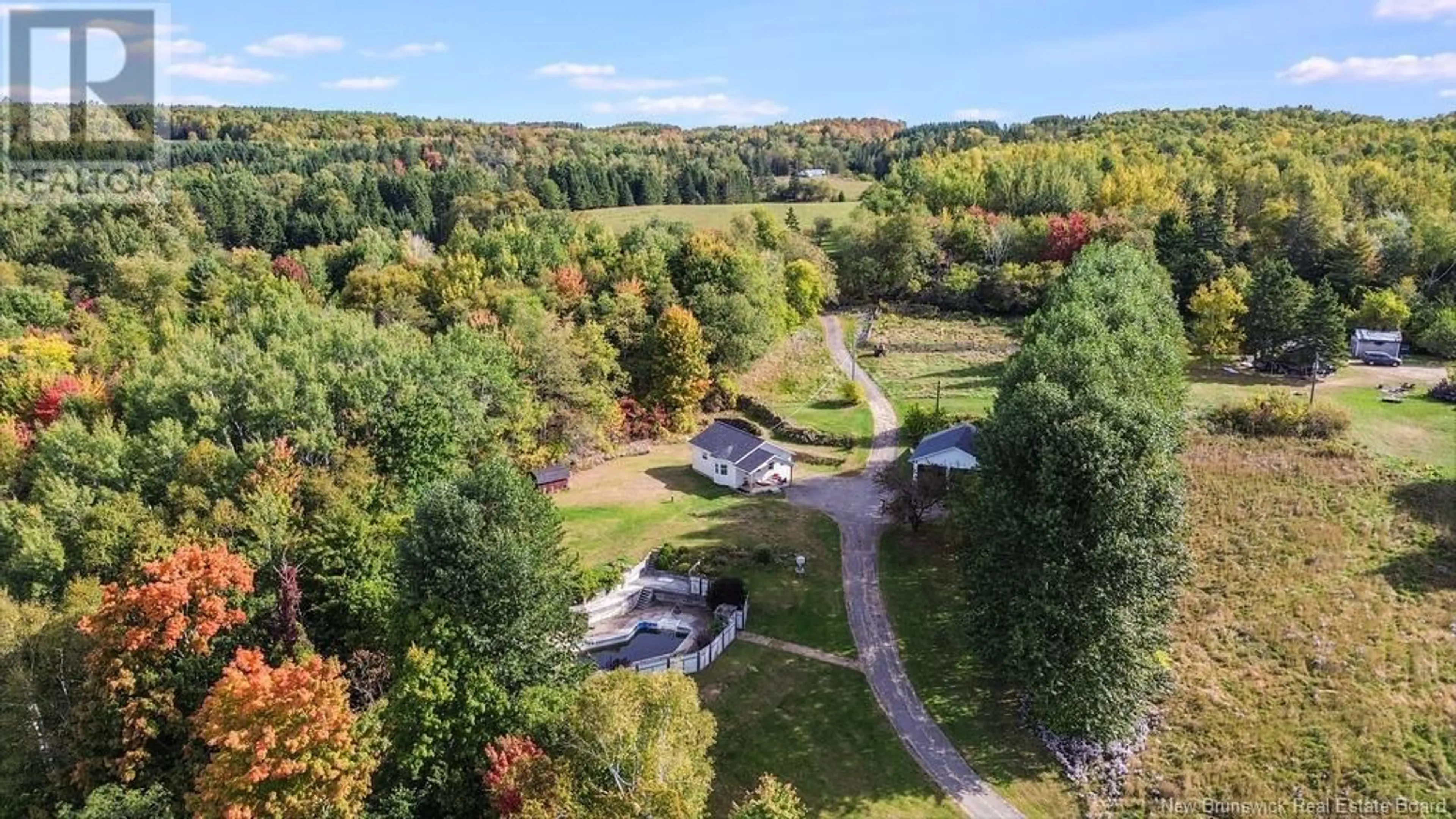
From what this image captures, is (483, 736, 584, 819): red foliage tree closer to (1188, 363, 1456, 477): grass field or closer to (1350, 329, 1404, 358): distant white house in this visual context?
(1188, 363, 1456, 477): grass field

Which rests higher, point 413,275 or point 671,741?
point 413,275

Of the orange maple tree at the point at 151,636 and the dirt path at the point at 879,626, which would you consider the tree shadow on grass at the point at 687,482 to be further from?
the orange maple tree at the point at 151,636

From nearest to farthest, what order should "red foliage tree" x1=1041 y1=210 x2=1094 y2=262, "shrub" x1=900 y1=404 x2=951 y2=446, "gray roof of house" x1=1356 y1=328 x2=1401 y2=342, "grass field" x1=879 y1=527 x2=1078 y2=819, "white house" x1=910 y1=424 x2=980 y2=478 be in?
"grass field" x1=879 y1=527 x2=1078 y2=819 → "white house" x1=910 y1=424 x2=980 y2=478 → "shrub" x1=900 y1=404 x2=951 y2=446 → "gray roof of house" x1=1356 y1=328 x2=1401 y2=342 → "red foliage tree" x1=1041 y1=210 x2=1094 y2=262

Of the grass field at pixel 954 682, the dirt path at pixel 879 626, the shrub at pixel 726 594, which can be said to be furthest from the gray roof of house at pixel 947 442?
the shrub at pixel 726 594

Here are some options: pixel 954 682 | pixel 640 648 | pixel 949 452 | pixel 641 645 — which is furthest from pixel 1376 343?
pixel 640 648

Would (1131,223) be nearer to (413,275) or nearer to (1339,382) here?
(1339,382)

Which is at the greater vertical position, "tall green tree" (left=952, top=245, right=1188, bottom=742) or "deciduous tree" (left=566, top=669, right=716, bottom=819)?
"tall green tree" (left=952, top=245, right=1188, bottom=742)

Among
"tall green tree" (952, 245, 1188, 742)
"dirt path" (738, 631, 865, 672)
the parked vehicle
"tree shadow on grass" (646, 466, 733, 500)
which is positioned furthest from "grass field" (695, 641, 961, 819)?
the parked vehicle

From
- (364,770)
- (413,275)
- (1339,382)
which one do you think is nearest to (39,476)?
(364,770)
